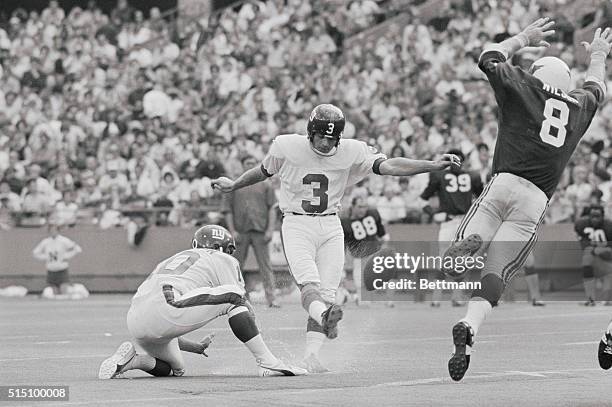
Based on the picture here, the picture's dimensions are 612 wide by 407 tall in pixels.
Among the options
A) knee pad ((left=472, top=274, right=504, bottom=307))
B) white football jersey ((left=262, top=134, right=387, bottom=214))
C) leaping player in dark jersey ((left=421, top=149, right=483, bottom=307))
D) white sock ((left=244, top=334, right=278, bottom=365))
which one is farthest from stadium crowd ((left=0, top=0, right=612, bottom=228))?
knee pad ((left=472, top=274, right=504, bottom=307))

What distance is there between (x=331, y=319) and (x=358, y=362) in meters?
1.60

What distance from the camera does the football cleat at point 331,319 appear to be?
9938 millimetres

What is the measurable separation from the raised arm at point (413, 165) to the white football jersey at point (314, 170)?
243 mm

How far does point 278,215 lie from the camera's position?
935 inches

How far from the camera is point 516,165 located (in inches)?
384

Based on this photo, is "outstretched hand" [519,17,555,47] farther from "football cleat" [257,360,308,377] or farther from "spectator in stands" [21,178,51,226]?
"spectator in stands" [21,178,51,226]

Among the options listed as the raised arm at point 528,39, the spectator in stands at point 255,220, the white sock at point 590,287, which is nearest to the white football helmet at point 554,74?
the raised arm at point 528,39

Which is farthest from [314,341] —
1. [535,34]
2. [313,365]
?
[535,34]

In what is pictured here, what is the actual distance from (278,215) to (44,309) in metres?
5.07

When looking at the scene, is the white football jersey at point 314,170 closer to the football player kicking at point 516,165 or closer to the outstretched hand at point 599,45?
the football player kicking at point 516,165

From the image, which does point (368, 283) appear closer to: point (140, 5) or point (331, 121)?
point (331, 121)

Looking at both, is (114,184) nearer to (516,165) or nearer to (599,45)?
(599,45)

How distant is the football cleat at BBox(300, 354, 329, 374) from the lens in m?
10.5

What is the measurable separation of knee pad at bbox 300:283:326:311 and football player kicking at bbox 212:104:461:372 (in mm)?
11
